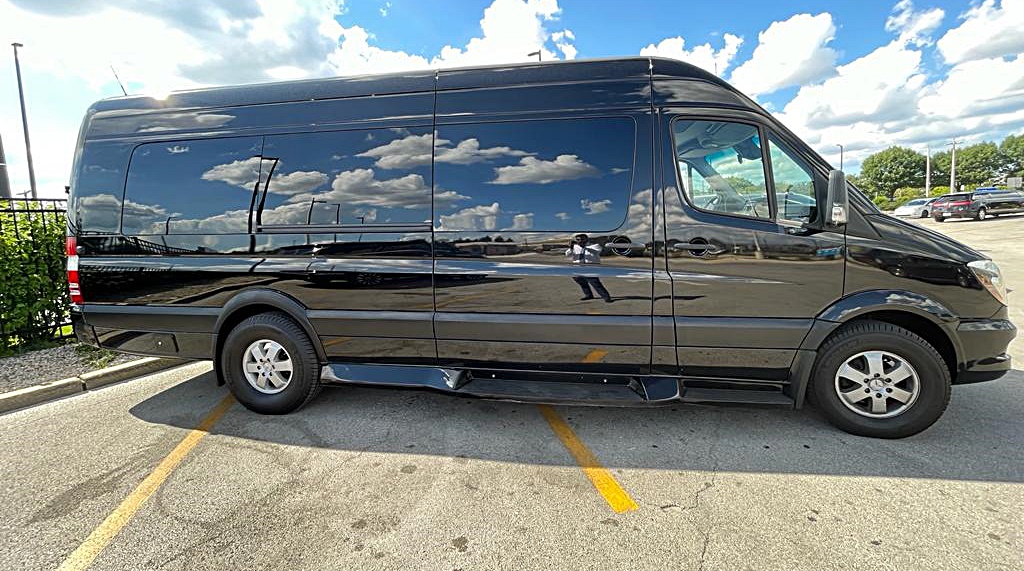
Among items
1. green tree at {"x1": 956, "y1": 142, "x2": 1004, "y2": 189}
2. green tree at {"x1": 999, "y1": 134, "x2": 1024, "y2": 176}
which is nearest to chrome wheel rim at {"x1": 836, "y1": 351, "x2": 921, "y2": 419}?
green tree at {"x1": 956, "y1": 142, "x2": 1004, "y2": 189}

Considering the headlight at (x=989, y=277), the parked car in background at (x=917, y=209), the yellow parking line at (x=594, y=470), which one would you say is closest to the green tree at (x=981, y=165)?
the parked car in background at (x=917, y=209)

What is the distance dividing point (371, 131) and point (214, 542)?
9.00 ft

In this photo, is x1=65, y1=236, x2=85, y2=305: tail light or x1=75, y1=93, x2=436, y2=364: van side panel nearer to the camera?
x1=75, y1=93, x2=436, y2=364: van side panel

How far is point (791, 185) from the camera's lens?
318cm

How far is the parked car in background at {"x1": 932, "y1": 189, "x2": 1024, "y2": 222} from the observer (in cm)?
2509

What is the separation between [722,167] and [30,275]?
7.17 metres

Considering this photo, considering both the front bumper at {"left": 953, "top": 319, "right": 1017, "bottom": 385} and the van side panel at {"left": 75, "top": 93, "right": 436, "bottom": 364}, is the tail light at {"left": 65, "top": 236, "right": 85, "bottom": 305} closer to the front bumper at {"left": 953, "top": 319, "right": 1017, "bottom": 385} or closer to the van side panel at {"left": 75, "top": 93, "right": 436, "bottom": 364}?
the van side panel at {"left": 75, "top": 93, "right": 436, "bottom": 364}

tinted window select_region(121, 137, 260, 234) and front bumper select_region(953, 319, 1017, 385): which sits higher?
tinted window select_region(121, 137, 260, 234)

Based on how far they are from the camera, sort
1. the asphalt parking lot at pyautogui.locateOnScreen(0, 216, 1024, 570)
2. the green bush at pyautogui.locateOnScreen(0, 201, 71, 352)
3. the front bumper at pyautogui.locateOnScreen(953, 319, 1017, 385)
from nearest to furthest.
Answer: the asphalt parking lot at pyautogui.locateOnScreen(0, 216, 1024, 570)
the front bumper at pyautogui.locateOnScreen(953, 319, 1017, 385)
the green bush at pyautogui.locateOnScreen(0, 201, 71, 352)

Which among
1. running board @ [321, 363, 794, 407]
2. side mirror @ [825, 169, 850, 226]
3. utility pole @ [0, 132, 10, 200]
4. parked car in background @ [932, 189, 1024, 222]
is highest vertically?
parked car in background @ [932, 189, 1024, 222]

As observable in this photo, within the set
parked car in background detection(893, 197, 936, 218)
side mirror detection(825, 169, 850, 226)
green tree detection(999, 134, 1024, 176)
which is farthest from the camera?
green tree detection(999, 134, 1024, 176)

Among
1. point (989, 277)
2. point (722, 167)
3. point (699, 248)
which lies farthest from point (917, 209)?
point (699, 248)

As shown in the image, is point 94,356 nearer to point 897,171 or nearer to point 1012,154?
point 897,171

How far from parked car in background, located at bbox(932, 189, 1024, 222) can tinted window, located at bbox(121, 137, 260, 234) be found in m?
34.3
